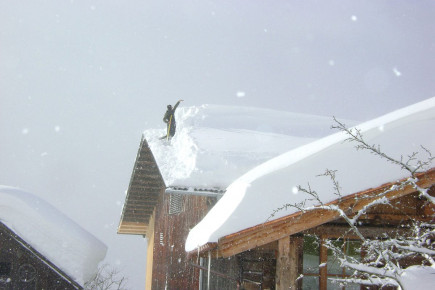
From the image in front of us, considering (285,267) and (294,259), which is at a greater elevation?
(294,259)

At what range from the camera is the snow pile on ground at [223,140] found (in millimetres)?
10055

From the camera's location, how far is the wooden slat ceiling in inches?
492

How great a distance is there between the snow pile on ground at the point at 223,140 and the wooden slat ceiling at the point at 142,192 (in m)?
0.57

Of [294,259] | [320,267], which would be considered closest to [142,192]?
[320,267]

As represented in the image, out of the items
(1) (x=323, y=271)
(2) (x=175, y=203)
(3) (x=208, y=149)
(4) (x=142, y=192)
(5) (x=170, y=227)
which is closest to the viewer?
(1) (x=323, y=271)

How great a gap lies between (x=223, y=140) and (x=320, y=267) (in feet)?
17.8

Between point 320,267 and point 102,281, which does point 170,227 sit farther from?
point 102,281

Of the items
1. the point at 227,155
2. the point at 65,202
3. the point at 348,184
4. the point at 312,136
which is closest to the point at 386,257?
the point at 348,184

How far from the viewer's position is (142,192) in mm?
14133

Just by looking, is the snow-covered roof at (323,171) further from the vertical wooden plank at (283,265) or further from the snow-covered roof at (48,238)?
the snow-covered roof at (48,238)

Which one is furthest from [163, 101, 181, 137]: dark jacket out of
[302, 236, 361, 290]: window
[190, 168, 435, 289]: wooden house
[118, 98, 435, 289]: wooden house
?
[118, 98, 435, 289]: wooden house

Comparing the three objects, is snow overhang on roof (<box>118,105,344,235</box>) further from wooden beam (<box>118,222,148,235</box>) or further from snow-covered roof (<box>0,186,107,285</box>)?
snow-covered roof (<box>0,186,107,285</box>)

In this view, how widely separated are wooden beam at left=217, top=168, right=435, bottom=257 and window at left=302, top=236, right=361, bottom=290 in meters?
1.09

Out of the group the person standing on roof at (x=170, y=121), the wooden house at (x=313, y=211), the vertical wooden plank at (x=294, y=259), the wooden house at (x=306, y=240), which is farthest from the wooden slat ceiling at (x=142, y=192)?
the vertical wooden plank at (x=294, y=259)
